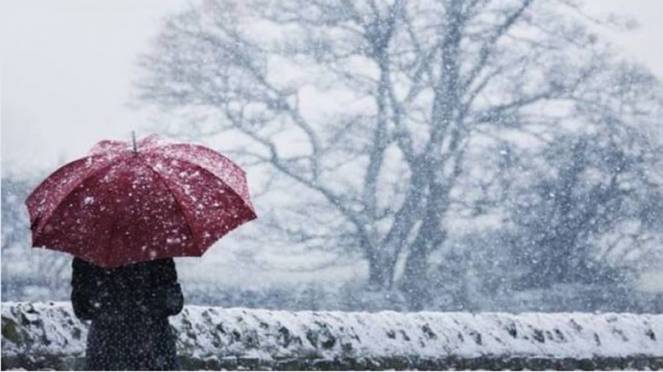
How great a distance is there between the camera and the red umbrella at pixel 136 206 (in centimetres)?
356

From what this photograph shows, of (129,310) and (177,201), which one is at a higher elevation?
(177,201)

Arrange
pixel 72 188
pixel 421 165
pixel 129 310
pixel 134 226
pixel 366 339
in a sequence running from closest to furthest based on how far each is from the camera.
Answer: pixel 134 226 → pixel 72 188 → pixel 129 310 → pixel 366 339 → pixel 421 165

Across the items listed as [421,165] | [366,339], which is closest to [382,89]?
Answer: [421,165]

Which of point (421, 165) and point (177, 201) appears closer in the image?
point (177, 201)

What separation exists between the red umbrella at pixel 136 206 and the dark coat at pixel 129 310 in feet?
0.73

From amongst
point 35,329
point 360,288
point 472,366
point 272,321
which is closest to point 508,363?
point 472,366

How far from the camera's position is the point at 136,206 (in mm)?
3613

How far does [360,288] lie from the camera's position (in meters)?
16.6

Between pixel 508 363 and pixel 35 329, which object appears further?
pixel 508 363

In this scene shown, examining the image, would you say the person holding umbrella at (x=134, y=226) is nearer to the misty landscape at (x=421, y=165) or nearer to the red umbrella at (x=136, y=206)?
the red umbrella at (x=136, y=206)

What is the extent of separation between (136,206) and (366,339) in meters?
2.65

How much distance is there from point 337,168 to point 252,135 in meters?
1.67

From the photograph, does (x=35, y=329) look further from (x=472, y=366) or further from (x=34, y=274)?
(x=34, y=274)

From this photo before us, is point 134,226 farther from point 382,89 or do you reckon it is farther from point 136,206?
point 382,89
